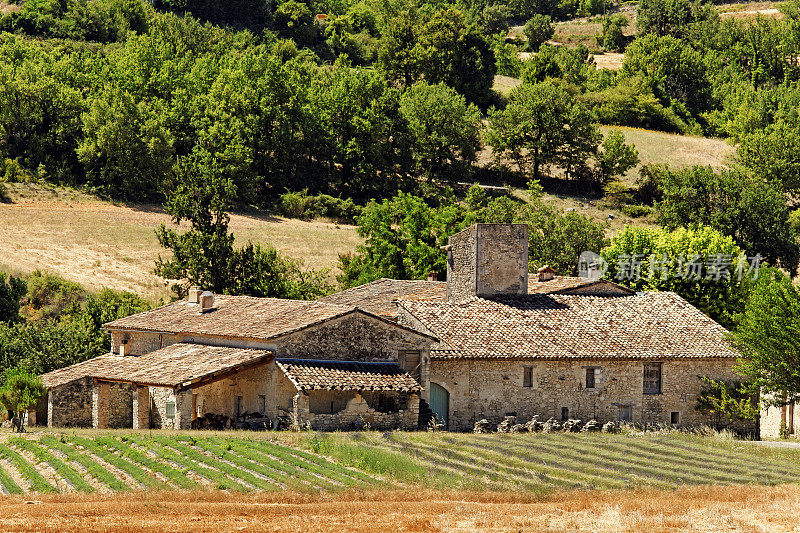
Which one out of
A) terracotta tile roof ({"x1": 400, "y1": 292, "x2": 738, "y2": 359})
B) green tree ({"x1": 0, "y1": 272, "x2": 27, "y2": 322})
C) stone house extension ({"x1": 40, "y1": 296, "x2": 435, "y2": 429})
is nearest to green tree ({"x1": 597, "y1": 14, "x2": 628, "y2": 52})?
terracotta tile roof ({"x1": 400, "y1": 292, "x2": 738, "y2": 359})

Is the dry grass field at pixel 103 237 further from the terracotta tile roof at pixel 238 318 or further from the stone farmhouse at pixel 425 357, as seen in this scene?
the stone farmhouse at pixel 425 357

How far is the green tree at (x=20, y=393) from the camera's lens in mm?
36250

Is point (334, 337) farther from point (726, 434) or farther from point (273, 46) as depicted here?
point (273, 46)

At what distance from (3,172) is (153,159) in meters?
11.3

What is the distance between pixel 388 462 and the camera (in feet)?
94.0

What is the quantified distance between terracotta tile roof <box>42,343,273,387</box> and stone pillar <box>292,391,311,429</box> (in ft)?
6.89

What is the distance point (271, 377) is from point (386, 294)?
12.7 m

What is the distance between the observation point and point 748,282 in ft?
181

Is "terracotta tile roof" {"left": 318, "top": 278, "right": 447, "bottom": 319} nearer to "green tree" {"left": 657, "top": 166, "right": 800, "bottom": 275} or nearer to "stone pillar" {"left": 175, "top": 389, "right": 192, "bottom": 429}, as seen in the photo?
"stone pillar" {"left": 175, "top": 389, "right": 192, "bottom": 429}

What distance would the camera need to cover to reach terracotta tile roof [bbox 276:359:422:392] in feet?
114

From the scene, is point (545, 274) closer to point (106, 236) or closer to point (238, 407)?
point (238, 407)

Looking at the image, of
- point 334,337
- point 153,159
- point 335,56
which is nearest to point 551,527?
point 334,337

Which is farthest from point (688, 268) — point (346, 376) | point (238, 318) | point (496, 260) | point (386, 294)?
point (346, 376)

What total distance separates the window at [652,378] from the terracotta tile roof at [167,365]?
1586cm
